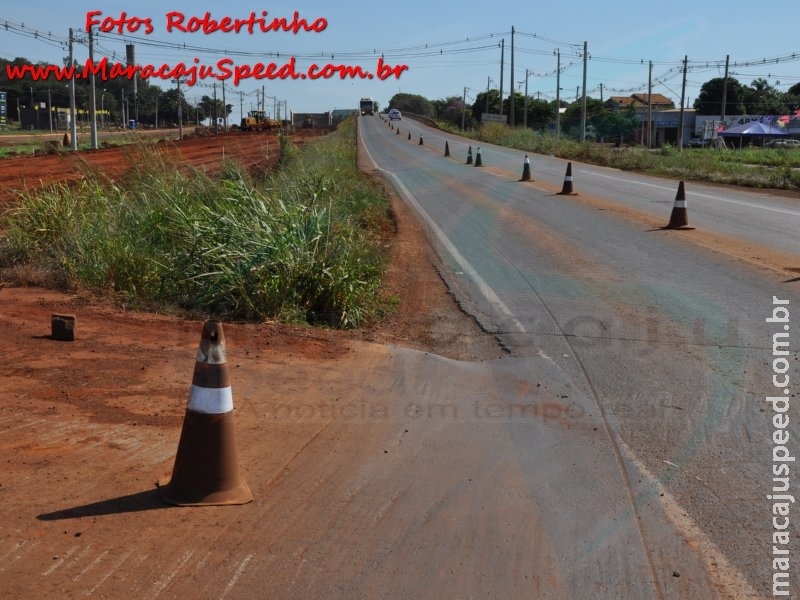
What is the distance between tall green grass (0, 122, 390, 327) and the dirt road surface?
57 cm

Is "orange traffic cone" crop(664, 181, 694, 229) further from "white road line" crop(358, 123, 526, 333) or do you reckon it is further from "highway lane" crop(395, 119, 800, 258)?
"white road line" crop(358, 123, 526, 333)

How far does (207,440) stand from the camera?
4.46 metres

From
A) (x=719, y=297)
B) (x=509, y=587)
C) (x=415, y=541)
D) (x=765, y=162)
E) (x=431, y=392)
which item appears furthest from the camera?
(x=765, y=162)

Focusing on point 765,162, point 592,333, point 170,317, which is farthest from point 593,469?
point 765,162

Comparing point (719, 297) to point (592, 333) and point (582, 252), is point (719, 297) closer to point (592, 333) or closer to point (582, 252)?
point (592, 333)

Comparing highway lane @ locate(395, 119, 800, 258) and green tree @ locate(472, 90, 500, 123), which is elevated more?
green tree @ locate(472, 90, 500, 123)

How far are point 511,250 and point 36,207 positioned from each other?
694 centimetres

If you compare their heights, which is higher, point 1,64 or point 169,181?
point 1,64

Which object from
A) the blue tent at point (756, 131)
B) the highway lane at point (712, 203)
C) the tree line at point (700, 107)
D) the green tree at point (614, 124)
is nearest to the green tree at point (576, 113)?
the tree line at point (700, 107)

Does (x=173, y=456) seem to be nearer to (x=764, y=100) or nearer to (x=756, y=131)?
(x=756, y=131)

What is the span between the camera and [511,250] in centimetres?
1390

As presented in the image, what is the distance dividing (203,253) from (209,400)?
488cm

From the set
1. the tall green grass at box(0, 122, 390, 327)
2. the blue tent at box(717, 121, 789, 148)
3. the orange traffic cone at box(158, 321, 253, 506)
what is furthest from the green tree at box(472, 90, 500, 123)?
the orange traffic cone at box(158, 321, 253, 506)

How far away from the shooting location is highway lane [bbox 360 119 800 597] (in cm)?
456
